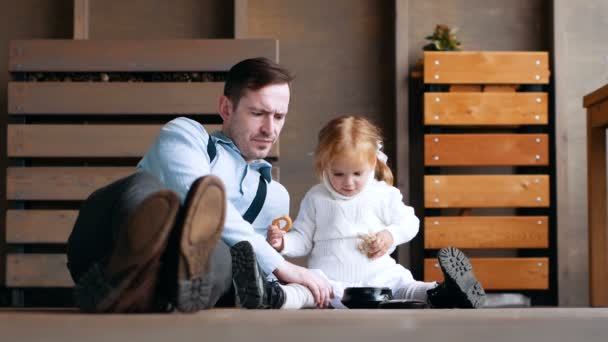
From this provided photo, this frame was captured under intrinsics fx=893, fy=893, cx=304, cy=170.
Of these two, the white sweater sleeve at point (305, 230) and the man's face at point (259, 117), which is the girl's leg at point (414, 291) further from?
the man's face at point (259, 117)

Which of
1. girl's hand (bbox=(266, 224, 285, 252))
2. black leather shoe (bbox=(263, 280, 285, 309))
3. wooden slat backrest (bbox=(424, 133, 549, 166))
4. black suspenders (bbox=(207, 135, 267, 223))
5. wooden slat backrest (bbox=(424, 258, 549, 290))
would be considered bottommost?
wooden slat backrest (bbox=(424, 258, 549, 290))

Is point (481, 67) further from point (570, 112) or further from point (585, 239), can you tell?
point (585, 239)

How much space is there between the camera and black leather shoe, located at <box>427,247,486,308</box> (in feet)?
7.10

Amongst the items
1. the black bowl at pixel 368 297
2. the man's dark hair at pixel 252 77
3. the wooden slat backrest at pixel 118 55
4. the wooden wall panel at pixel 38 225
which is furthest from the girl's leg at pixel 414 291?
the wooden wall panel at pixel 38 225

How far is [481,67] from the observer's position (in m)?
4.23

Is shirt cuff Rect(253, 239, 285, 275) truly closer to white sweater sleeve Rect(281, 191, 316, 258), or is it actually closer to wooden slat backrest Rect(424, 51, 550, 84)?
white sweater sleeve Rect(281, 191, 316, 258)

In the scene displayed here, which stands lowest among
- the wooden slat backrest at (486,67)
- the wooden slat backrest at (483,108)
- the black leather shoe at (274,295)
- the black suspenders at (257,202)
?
the black leather shoe at (274,295)

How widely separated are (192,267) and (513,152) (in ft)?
9.94

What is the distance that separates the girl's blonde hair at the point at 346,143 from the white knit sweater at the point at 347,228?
10 centimetres

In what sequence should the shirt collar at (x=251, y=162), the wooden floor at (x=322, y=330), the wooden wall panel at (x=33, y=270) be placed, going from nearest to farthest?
the wooden floor at (x=322, y=330), the shirt collar at (x=251, y=162), the wooden wall panel at (x=33, y=270)

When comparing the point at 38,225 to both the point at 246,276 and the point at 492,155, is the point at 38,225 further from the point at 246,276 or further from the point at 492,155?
the point at 246,276

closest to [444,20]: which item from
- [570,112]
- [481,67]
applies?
[481,67]

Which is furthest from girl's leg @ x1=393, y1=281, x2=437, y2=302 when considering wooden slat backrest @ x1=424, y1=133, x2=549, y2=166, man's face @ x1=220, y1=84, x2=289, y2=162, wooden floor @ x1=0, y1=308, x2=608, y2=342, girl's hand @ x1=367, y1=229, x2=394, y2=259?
wooden slat backrest @ x1=424, y1=133, x2=549, y2=166

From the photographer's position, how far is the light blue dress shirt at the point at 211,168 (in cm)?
213
